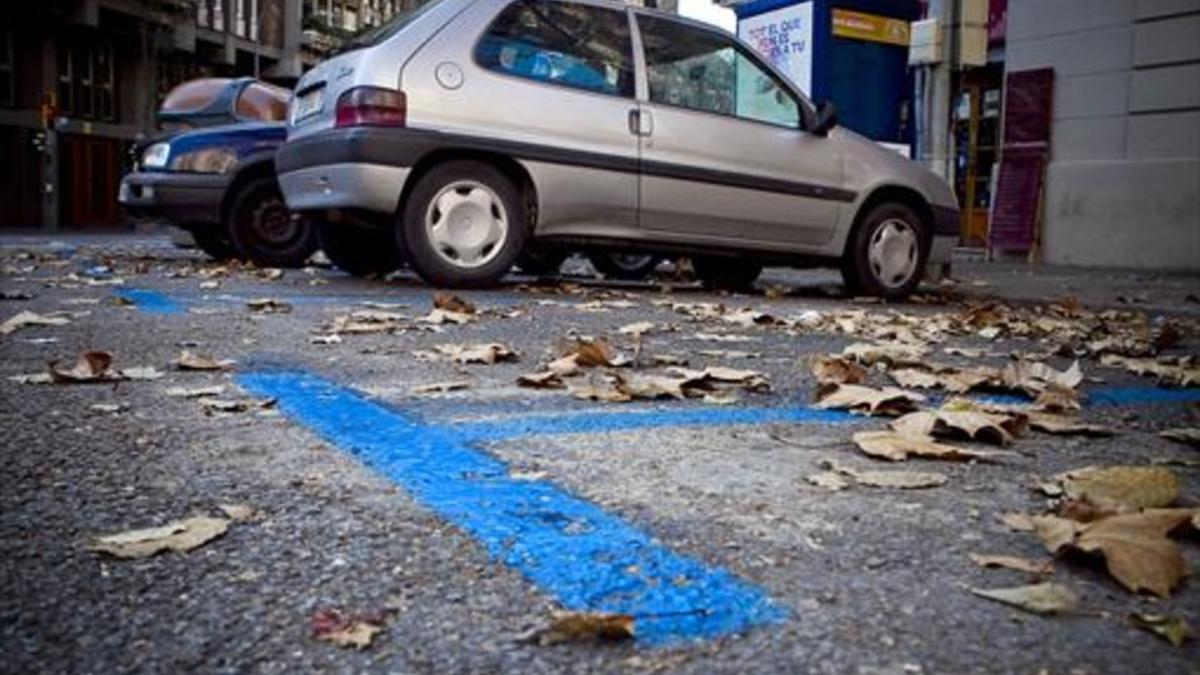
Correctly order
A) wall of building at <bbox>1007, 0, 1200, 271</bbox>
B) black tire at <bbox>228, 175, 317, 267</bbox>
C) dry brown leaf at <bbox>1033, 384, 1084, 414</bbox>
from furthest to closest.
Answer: wall of building at <bbox>1007, 0, 1200, 271</bbox>, black tire at <bbox>228, 175, 317, 267</bbox>, dry brown leaf at <bbox>1033, 384, 1084, 414</bbox>

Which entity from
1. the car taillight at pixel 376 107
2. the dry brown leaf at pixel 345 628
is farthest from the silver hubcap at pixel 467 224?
the dry brown leaf at pixel 345 628

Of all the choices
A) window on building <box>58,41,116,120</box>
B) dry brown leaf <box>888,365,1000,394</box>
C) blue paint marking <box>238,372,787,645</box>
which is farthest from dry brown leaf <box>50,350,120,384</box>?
window on building <box>58,41,116,120</box>

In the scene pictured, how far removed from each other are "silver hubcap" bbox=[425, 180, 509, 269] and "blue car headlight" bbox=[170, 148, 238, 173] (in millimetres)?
3023

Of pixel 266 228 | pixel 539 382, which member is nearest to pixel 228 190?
pixel 266 228

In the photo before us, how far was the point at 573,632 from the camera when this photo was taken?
130cm

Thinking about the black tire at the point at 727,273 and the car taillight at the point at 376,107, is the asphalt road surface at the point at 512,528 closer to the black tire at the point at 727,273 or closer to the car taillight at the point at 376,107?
the car taillight at the point at 376,107

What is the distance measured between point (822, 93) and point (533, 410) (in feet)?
32.7

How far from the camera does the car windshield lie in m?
6.07

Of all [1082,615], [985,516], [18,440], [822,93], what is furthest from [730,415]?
[822,93]

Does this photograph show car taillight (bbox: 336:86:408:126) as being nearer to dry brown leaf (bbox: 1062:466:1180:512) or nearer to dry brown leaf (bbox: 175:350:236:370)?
dry brown leaf (bbox: 175:350:236:370)

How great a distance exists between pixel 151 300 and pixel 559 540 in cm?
448

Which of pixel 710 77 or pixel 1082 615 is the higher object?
pixel 710 77

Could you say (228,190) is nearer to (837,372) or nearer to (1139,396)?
(837,372)

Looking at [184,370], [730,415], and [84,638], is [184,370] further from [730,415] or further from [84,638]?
[84,638]
